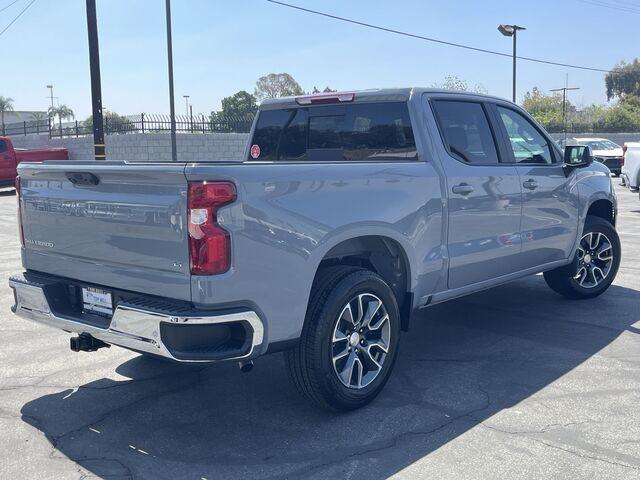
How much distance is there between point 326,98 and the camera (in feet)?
17.9

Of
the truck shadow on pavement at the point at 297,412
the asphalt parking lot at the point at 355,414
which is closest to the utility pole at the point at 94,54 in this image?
the asphalt parking lot at the point at 355,414

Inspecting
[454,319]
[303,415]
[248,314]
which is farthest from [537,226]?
[248,314]

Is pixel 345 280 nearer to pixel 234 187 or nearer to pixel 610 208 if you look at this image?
pixel 234 187

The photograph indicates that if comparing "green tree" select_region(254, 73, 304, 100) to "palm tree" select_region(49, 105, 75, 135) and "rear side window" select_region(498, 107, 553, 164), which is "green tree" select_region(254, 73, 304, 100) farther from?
"rear side window" select_region(498, 107, 553, 164)

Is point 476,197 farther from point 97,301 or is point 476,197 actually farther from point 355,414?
point 97,301

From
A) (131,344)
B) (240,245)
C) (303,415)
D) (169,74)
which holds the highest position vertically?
(169,74)

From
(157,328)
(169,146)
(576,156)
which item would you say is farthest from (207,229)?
(169,146)

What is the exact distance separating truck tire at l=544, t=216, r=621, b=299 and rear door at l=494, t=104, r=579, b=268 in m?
0.46

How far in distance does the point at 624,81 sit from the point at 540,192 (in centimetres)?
9365

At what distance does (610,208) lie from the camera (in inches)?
279

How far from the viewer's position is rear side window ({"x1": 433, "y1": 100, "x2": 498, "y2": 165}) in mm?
5133

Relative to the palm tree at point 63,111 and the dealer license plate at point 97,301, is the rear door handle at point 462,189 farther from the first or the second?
the palm tree at point 63,111

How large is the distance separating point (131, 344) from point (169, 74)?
19185 millimetres

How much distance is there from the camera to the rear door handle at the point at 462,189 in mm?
4908
